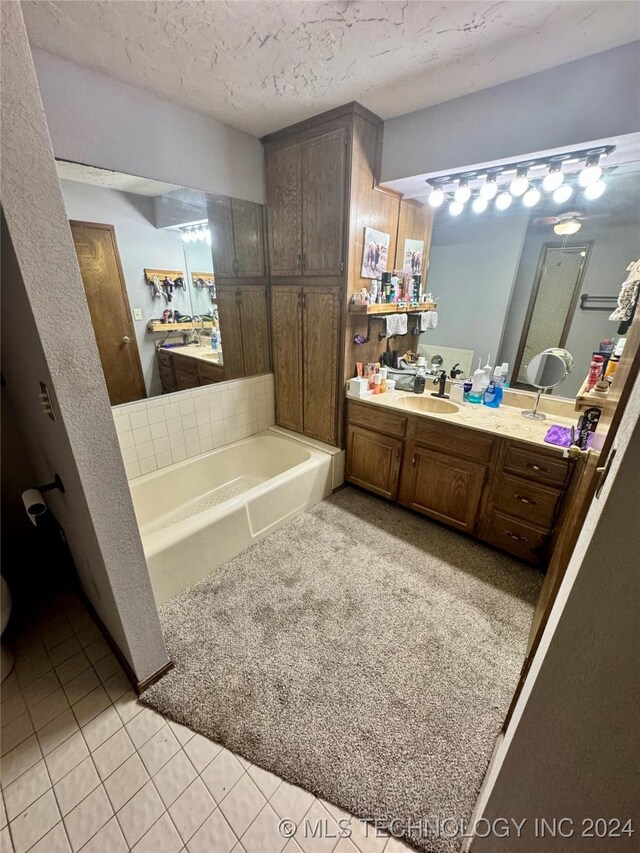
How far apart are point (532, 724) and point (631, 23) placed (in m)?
2.30

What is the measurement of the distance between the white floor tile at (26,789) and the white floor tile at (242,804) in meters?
0.61

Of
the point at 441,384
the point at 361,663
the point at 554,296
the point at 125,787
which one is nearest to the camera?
the point at 125,787

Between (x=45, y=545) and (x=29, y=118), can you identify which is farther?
(x=45, y=545)

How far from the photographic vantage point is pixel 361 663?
146 cm

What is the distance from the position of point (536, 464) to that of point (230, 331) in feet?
7.37

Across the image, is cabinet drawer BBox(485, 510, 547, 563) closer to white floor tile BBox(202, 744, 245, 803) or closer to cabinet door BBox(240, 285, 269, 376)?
white floor tile BBox(202, 744, 245, 803)

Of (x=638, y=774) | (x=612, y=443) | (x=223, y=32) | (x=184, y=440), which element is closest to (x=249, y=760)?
(x=638, y=774)

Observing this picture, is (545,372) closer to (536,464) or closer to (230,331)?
(536,464)

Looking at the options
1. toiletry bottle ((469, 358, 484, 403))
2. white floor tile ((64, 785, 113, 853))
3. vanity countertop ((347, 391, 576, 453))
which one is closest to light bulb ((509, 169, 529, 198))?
toiletry bottle ((469, 358, 484, 403))

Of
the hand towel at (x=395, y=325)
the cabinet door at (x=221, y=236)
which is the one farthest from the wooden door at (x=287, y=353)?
the hand towel at (x=395, y=325)

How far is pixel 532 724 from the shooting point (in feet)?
2.25

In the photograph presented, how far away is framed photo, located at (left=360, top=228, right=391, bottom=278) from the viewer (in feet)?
7.09

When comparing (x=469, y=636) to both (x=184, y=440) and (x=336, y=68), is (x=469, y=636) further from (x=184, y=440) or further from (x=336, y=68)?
(x=336, y=68)

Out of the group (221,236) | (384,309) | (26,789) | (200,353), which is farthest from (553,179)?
(26,789)
